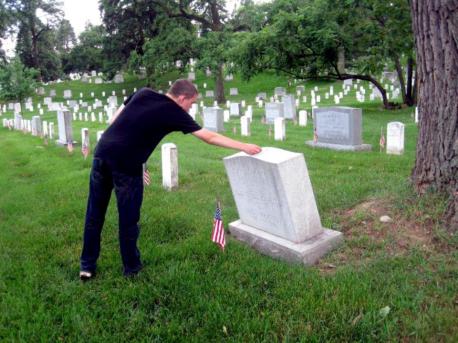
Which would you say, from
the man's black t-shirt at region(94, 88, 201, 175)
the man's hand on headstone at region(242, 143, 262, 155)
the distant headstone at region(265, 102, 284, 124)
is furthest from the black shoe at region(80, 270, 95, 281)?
the distant headstone at region(265, 102, 284, 124)

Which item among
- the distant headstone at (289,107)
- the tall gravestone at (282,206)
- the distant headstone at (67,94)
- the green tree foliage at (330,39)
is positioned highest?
the green tree foliage at (330,39)

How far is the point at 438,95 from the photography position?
4672mm

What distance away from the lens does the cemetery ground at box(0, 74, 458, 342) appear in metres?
3.14

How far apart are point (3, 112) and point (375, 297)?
38.8 m

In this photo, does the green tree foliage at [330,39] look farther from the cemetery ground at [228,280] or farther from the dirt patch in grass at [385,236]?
the dirt patch in grass at [385,236]

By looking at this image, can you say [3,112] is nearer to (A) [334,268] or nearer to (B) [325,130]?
(B) [325,130]

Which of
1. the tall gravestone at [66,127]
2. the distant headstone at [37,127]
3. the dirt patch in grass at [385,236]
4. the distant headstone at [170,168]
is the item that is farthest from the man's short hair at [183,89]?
the distant headstone at [37,127]

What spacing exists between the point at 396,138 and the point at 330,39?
10.7 m

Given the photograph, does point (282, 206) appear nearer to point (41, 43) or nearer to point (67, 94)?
point (67, 94)

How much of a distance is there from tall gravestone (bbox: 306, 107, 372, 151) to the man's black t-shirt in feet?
26.5

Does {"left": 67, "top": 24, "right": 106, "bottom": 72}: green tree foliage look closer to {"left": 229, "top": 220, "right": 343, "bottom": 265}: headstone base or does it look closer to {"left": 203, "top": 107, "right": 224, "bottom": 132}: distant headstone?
{"left": 203, "top": 107, "right": 224, "bottom": 132}: distant headstone

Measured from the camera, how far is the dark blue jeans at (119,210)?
3801 millimetres

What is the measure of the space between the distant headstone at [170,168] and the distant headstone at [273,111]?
39.1ft

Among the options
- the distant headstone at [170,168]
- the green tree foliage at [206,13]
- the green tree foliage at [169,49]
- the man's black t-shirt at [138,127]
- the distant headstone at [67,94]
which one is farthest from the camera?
the distant headstone at [67,94]
